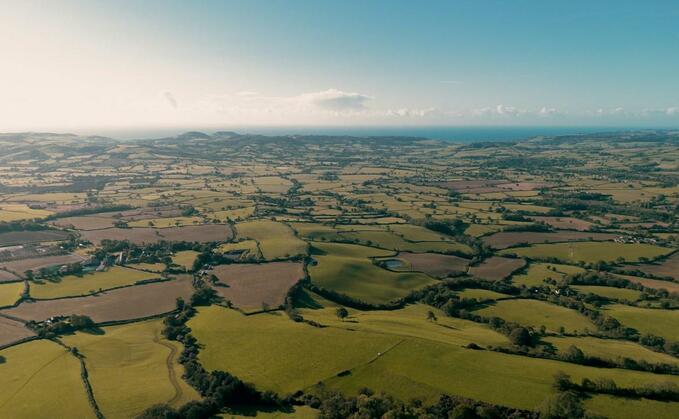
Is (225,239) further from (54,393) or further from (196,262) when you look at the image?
(54,393)

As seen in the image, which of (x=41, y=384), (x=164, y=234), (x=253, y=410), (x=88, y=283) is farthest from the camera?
(x=164, y=234)

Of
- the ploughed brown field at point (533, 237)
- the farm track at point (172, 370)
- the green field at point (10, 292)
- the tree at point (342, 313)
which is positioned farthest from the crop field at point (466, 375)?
→ the ploughed brown field at point (533, 237)

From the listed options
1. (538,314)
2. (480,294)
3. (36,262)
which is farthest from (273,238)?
(538,314)

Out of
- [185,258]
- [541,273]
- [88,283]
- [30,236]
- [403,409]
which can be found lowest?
[541,273]

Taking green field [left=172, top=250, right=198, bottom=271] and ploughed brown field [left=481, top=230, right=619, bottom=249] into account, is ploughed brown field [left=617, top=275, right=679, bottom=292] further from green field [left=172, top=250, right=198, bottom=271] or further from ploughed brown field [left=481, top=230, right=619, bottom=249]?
green field [left=172, top=250, right=198, bottom=271]

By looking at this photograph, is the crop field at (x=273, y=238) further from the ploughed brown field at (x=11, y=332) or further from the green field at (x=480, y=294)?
the ploughed brown field at (x=11, y=332)

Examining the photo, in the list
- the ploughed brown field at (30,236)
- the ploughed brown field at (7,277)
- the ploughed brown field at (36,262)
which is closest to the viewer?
the ploughed brown field at (7,277)

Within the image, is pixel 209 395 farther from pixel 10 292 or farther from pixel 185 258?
pixel 185 258
